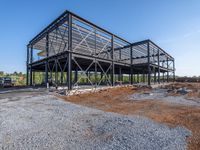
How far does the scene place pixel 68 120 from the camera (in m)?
5.52

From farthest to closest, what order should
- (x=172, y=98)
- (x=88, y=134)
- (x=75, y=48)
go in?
(x=75, y=48), (x=172, y=98), (x=88, y=134)

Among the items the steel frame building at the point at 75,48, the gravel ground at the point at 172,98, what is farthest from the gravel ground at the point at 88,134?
the steel frame building at the point at 75,48

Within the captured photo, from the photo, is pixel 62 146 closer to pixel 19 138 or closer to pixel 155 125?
pixel 19 138

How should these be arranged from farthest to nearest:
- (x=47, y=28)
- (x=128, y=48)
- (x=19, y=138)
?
(x=128, y=48) → (x=47, y=28) → (x=19, y=138)

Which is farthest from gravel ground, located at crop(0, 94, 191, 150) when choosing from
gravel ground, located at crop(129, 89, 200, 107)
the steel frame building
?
the steel frame building

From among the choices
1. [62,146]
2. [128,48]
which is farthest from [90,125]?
[128,48]

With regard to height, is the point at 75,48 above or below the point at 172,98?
above

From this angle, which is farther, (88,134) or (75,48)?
(75,48)

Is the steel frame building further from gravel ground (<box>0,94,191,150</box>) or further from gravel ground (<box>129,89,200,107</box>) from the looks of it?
gravel ground (<box>0,94,191,150</box>)

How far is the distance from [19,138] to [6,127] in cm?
122

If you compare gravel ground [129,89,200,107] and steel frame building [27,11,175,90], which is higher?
steel frame building [27,11,175,90]

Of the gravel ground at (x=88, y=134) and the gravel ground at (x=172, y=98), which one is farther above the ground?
the gravel ground at (x=88, y=134)

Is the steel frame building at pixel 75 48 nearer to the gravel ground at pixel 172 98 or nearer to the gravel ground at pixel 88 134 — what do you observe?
the gravel ground at pixel 172 98

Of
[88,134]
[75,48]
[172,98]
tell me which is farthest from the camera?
[75,48]
